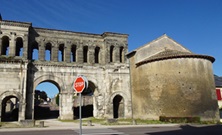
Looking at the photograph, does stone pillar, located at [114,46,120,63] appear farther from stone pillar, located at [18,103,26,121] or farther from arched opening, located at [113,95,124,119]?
stone pillar, located at [18,103,26,121]

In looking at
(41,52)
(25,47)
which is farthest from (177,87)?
(25,47)

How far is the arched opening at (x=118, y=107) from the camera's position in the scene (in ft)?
92.3

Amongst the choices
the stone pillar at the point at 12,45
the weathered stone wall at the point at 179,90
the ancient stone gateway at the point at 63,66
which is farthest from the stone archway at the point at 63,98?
the weathered stone wall at the point at 179,90

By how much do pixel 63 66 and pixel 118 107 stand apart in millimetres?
9346

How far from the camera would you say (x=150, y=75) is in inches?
974

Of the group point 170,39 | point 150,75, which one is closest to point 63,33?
point 150,75

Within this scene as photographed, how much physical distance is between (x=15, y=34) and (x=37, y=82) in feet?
20.1

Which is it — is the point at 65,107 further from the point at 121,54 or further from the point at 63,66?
the point at 121,54

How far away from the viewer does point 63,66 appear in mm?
25609

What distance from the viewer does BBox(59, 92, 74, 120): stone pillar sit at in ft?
81.4

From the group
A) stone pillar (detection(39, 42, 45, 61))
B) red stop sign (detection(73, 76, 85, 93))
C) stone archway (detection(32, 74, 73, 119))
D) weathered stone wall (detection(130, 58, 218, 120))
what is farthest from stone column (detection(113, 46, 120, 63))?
red stop sign (detection(73, 76, 85, 93))

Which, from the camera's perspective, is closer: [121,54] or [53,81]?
[53,81]

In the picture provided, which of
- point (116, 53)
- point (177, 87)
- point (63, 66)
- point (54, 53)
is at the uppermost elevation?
point (116, 53)

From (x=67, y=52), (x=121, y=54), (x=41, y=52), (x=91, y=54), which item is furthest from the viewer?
(x=121, y=54)
